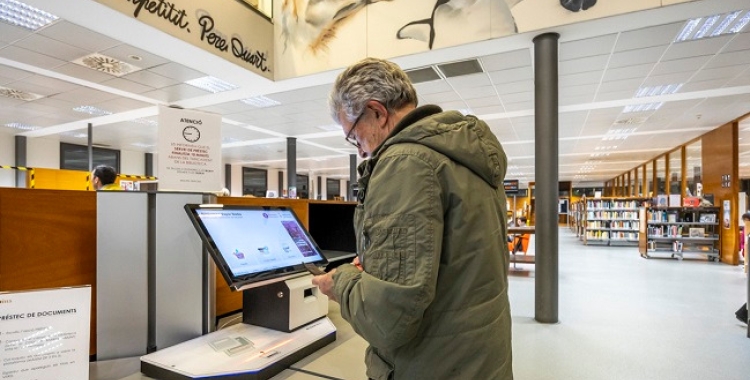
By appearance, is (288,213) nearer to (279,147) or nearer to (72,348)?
(72,348)

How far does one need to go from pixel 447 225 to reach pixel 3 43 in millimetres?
7289

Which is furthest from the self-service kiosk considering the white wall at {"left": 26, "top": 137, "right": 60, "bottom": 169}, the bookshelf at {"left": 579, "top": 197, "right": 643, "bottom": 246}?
the bookshelf at {"left": 579, "top": 197, "right": 643, "bottom": 246}

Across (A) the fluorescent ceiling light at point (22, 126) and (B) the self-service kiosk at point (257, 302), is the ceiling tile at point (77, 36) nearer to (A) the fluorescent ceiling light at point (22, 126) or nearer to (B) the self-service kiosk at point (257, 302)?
(B) the self-service kiosk at point (257, 302)

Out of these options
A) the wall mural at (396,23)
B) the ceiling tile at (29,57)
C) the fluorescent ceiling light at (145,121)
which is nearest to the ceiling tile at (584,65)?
the wall mural at (396,23)

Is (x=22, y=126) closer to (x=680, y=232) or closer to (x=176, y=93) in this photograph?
(x=176, y=93)

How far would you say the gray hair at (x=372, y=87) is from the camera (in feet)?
3.28

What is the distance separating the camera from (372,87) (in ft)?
3.27

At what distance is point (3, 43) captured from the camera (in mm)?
5402

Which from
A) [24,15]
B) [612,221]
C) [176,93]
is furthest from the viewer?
[612,221]

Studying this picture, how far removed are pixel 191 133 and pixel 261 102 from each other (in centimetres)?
703

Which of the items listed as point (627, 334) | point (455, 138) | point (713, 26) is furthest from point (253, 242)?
point (713, 26)

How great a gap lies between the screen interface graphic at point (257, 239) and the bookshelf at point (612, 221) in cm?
1493

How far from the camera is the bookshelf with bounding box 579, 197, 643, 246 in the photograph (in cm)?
1384

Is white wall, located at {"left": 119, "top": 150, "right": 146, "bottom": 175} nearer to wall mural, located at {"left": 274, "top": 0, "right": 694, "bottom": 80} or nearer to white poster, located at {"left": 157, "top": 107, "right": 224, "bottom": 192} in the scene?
wall mural, located at {"left": 274, "top": 0, "right": 694, "bottom": 80}
